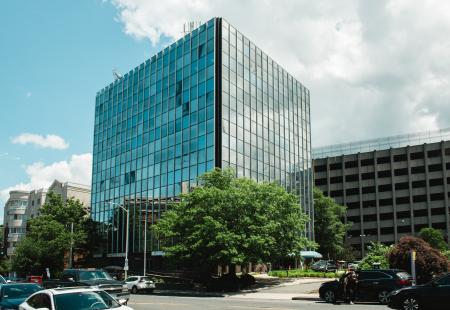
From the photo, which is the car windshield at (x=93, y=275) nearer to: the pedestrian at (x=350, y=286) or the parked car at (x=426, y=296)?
the pedestrian at (x=350, y=286)

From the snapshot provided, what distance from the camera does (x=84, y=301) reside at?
11555 millimetres

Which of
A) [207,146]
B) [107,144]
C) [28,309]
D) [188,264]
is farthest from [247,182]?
[107,144]

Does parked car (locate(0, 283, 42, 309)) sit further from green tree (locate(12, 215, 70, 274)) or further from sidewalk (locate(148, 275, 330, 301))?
green tree (locate(12, 215, 70, 274))

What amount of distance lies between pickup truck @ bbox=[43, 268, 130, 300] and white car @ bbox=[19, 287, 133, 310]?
10478 millimetres

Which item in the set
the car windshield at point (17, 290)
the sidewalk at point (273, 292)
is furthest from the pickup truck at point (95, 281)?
the sidewalk at point (273, 292)

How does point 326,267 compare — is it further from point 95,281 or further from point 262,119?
point 95,281

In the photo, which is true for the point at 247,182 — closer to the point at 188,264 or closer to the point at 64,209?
the point at 188,264

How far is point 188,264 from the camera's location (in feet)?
129

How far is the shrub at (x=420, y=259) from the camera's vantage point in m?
29.8

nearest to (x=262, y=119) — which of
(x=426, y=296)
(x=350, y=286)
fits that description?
(x=350, y=286)

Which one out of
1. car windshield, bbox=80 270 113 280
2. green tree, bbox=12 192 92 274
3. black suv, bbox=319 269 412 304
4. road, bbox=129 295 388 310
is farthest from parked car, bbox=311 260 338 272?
car windshield, bbox=80 270 113 280

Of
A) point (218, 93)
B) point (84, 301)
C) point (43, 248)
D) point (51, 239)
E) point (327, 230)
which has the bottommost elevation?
point (43, 248)

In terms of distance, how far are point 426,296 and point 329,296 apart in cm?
940

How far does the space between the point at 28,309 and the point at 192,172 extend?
4336 cm
